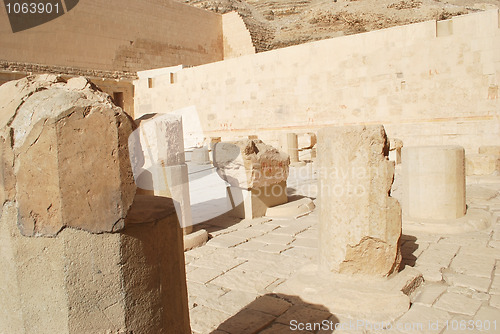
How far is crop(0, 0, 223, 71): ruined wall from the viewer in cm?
1742

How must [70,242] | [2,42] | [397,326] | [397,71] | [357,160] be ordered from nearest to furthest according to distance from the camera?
[70,242], [397,326], [357,160], [397,71], [2,42]

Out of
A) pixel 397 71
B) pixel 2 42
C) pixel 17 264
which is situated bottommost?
pixel 17 264

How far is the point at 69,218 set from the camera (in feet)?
4.29

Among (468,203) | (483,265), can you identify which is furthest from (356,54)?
(483,265)

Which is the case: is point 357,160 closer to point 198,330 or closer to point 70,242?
point 198,330

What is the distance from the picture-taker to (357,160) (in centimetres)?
322

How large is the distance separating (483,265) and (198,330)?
9.31ft

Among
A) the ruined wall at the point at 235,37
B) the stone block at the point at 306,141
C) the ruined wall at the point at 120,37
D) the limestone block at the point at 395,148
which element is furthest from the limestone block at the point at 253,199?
the ruined wall at the point at 235,37

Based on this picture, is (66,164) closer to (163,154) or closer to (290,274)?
(290,274)

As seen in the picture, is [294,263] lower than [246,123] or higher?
lower

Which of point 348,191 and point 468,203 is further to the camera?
point 468,203

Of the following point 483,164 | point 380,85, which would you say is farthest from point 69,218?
point 380,85

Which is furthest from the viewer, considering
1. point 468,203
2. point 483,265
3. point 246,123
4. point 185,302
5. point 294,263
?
point 246,123

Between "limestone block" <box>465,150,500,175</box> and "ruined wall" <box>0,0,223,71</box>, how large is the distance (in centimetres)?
1700
